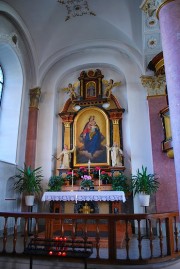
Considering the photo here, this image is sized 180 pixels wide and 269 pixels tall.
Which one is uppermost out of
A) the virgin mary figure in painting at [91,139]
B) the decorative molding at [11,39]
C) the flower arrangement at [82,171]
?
the decorative molding at [11,39]

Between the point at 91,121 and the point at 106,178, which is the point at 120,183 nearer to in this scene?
the point at 106,178

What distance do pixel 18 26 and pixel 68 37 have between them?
2.02 metres

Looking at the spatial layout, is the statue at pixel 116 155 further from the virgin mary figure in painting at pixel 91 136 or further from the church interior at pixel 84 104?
the virgin mary figure in painting at pixel 91 136

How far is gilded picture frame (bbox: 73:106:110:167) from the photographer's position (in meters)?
9.17

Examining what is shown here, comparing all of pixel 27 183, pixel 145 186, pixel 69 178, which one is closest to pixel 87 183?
pixel 69 178

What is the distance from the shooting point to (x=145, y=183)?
7.22 meters

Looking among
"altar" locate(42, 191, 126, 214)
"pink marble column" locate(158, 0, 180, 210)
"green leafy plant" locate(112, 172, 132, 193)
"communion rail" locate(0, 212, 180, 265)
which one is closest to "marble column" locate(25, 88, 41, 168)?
"altar" locate(42, 191, 126, 214)

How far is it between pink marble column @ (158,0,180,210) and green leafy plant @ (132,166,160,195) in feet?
14.5

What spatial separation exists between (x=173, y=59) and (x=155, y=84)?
5461 mm

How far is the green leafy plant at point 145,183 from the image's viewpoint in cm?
725

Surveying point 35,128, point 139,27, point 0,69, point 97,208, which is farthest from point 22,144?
point 139,27

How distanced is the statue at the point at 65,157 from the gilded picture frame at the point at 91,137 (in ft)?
1.02

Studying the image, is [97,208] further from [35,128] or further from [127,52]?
[127,52]

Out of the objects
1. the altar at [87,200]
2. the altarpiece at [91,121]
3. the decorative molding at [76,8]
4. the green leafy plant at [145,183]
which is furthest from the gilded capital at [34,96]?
the green leafy plant at [145,183]
